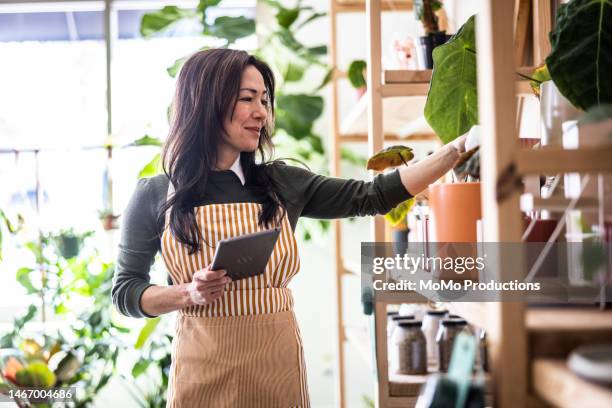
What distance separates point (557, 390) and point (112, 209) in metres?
3.21

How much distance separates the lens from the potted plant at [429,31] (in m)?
1.90

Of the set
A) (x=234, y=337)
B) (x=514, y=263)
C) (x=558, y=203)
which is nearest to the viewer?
(x=514, y=263)

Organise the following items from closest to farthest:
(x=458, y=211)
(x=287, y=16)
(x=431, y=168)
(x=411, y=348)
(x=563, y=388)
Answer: (x=563, y=388) → (x=458, y=211) → (x=431, y=168) → (x=411, y=348) → (x=287, y=16)

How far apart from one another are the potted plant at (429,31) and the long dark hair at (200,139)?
480 mm

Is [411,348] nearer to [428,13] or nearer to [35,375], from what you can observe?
[428,13]

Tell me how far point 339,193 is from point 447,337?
0.44 meters

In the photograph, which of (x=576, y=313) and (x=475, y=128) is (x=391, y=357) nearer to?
(x=475, y=128)

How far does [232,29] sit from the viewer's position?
297cm

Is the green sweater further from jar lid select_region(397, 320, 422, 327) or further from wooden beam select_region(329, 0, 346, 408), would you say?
wooden beam select_region(329, 0, 346, 408)

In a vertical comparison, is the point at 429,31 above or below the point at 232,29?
below

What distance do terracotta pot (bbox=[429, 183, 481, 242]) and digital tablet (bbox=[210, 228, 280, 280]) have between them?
0.34 meters

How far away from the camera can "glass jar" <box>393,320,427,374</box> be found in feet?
6.09

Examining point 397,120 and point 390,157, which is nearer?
point 390,157

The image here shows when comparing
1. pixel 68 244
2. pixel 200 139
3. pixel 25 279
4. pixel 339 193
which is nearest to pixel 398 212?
pixel 339 193
